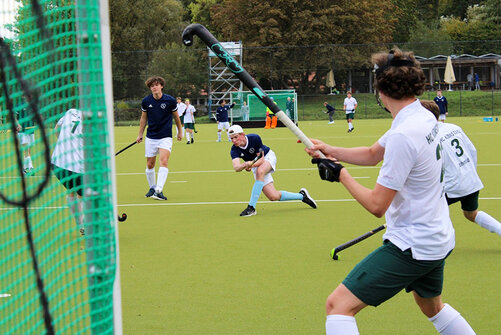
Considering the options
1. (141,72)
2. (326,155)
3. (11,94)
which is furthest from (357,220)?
(141,72)

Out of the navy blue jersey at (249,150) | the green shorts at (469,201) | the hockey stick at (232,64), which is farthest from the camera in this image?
the navy blue jersey at (249,150)

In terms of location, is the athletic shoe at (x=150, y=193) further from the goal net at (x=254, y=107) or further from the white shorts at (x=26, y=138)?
the goal net at (x=254, y=107)

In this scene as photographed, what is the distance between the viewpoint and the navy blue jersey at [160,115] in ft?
41.1

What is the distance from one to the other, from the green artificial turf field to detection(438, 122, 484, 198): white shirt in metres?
0.77

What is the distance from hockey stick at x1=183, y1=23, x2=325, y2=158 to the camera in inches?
172

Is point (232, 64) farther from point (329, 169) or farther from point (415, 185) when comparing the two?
point (415, 185)

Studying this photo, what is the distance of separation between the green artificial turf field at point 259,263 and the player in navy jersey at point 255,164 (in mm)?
225

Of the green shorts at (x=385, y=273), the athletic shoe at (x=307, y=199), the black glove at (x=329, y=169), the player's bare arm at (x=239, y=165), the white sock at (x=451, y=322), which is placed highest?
the black glove at (x=329, y=169)

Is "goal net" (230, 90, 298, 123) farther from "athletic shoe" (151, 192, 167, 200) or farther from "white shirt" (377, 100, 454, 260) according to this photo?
"white shirt" (377, 100, 454, 260)

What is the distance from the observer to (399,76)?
3.91 meters

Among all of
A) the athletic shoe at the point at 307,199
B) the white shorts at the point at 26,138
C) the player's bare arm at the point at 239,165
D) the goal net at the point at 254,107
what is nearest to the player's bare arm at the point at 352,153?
the white shorts at the point at 26,138

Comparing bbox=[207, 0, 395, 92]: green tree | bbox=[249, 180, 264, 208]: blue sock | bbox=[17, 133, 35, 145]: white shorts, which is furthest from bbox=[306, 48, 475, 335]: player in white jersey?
bbox=[207, 0, 395, 92]: green tree

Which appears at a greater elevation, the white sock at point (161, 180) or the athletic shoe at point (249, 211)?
the white sock at point (161, 180)

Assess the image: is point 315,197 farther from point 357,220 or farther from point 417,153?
point 417,153
